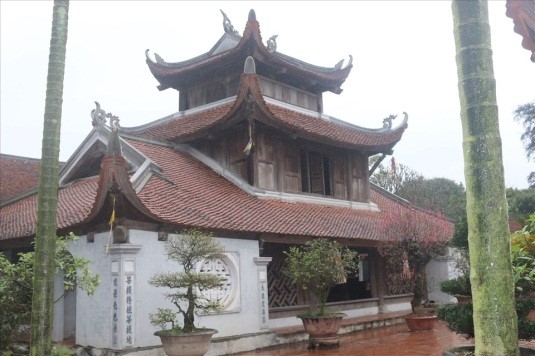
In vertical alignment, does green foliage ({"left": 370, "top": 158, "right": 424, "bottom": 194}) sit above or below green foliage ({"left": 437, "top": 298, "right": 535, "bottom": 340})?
above

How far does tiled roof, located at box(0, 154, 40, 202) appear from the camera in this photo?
19.8 meters

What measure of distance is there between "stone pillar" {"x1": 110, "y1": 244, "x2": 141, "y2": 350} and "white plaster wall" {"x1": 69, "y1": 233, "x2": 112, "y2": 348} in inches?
7.1

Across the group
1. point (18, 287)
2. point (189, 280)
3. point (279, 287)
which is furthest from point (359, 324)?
point (18, 287)

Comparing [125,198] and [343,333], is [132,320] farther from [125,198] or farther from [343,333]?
[343,333]

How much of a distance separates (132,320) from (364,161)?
9.96 meters

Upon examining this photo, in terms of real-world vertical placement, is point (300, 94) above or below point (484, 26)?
above

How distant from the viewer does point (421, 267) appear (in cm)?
1394

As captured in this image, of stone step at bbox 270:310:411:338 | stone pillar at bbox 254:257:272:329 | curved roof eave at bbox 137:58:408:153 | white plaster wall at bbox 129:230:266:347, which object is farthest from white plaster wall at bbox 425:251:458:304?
white plaster wall at bbox 129:230:266:347

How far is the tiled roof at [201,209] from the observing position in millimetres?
11031

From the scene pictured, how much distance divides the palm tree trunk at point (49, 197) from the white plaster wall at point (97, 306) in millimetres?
4095

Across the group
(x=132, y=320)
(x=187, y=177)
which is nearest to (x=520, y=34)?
(x=132, y=320)

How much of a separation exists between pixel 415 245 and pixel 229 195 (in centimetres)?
456

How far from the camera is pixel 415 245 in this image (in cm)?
1353

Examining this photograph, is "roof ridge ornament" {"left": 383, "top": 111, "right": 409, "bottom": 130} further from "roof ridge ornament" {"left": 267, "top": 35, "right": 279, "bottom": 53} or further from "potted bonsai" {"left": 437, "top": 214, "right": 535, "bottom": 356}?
"potted bonsai" {"left": 437, "top": 214, "right": 535, "bottom": 356}
